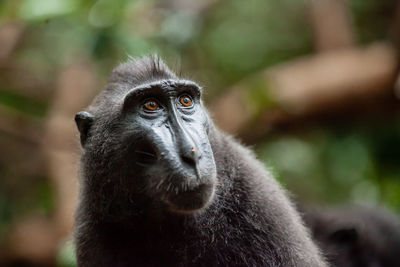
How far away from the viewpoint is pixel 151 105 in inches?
134

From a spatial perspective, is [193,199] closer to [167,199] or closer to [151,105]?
[167,199]

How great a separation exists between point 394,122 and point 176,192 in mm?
6084

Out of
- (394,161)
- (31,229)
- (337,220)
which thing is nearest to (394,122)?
(394,161)

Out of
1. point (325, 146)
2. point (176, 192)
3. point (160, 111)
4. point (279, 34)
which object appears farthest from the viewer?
point (279, 34)

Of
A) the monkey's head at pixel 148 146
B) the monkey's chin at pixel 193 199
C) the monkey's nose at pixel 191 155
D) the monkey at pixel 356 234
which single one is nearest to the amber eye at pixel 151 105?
the monkey's head at pixel 148 146

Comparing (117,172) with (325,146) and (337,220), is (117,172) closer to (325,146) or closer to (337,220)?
(337,220)

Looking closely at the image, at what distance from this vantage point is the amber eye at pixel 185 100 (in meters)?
3.48

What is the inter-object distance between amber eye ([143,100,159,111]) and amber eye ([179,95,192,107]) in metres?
0.16

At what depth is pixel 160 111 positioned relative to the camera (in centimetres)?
339

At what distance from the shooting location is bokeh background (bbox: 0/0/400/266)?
730 cm

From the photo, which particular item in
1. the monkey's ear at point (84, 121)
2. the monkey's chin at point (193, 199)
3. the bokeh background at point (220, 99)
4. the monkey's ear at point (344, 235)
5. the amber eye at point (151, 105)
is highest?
the bokeh background at point (220, 99)

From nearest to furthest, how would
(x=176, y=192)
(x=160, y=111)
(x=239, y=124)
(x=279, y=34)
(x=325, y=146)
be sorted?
(x=176, y=192), (x=160, y=111), (x=239, y=124), (x=325, y=146), (x=279, y=34)

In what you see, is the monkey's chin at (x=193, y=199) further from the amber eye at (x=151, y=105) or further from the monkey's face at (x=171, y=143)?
the amber eye at (x=151, y=105)

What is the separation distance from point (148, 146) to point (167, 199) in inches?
12.5
